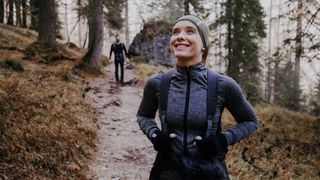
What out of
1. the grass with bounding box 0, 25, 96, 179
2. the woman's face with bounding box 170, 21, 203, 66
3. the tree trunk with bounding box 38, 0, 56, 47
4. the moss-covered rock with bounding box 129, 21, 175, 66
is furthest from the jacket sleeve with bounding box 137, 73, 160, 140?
the moss-covered rock with bounding box 129, 21, 175, 66

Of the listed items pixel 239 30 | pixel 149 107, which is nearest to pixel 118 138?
pixel 149 107

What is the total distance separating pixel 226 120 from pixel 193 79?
1108 cm

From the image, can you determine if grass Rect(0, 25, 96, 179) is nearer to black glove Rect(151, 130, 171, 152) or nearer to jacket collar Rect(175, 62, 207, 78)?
black glove Rect(151, 130, 171, 152)

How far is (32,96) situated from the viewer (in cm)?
1028

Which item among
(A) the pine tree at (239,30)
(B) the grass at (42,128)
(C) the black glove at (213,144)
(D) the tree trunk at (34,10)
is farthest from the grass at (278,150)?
(D) the tree trunk at (34,10)

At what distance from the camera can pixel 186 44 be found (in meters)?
3.05

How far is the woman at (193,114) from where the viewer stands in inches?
116

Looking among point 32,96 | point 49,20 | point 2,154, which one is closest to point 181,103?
point 2,154

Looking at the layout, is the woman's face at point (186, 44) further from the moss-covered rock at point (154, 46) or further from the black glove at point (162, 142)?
the moss-covered rock at point (154, 46)

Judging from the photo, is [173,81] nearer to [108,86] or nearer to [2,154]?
[2,154]

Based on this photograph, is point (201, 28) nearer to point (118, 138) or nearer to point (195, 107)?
point (195, 107)

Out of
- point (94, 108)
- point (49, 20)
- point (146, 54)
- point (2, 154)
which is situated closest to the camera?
point (2, 154)

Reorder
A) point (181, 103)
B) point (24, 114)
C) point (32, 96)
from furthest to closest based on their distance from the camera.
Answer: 1. point (32, 96)
2. point (24, 114)
3. point (181, 103)

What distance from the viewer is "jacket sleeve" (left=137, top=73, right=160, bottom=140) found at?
320 cm
